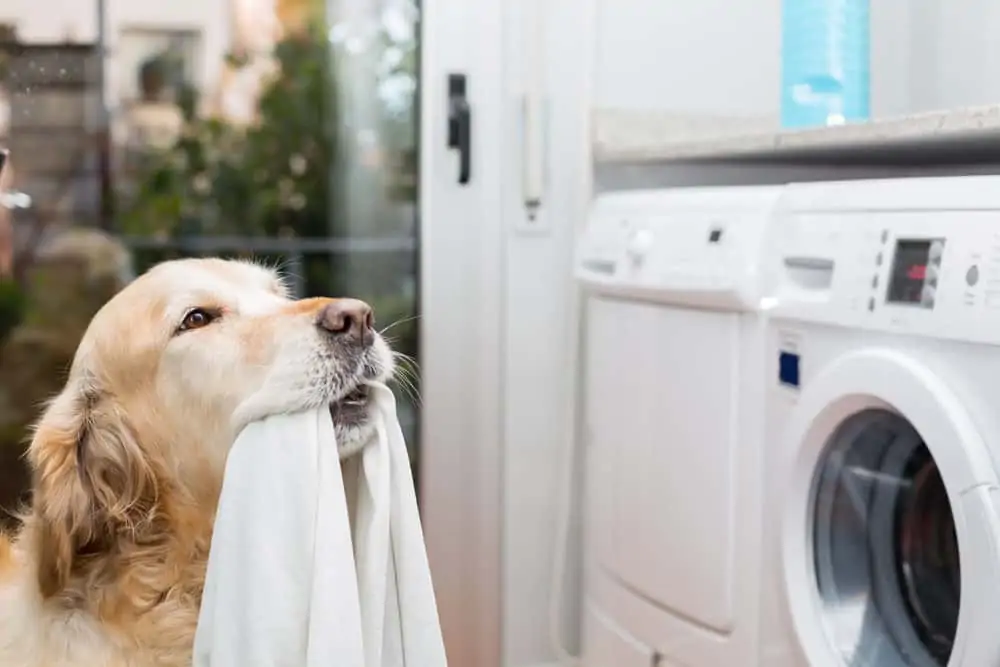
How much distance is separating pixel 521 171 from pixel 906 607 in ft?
3.80

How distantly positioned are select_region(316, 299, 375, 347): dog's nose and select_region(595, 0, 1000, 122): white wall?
120 cm

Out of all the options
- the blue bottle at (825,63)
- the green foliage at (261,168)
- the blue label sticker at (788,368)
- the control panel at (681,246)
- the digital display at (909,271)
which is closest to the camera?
the digital display at (909,271)

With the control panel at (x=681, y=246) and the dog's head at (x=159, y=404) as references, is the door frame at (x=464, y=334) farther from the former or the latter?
the dog's head at (x=159, y=404)

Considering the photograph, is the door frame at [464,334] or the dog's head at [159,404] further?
the door frame at [464,334]

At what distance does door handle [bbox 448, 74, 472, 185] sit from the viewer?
2.21m

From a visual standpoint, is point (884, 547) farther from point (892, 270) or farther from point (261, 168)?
point (261, 168)

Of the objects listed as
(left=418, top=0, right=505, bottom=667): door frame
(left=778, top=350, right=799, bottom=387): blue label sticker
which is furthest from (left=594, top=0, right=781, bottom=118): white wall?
(left=778, top=350, right=799, bottom=387): blue label sticker

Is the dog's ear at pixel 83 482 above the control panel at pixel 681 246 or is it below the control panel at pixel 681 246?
below

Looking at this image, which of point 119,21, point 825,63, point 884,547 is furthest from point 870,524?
point 119,21

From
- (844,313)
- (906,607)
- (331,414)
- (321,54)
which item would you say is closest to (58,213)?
(321,54)

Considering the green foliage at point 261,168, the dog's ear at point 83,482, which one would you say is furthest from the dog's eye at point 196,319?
the green foliage at point 261,168

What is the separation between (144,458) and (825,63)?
1.35 metres

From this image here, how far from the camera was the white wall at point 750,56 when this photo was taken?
2.23 metres

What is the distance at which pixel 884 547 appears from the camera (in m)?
1.44
